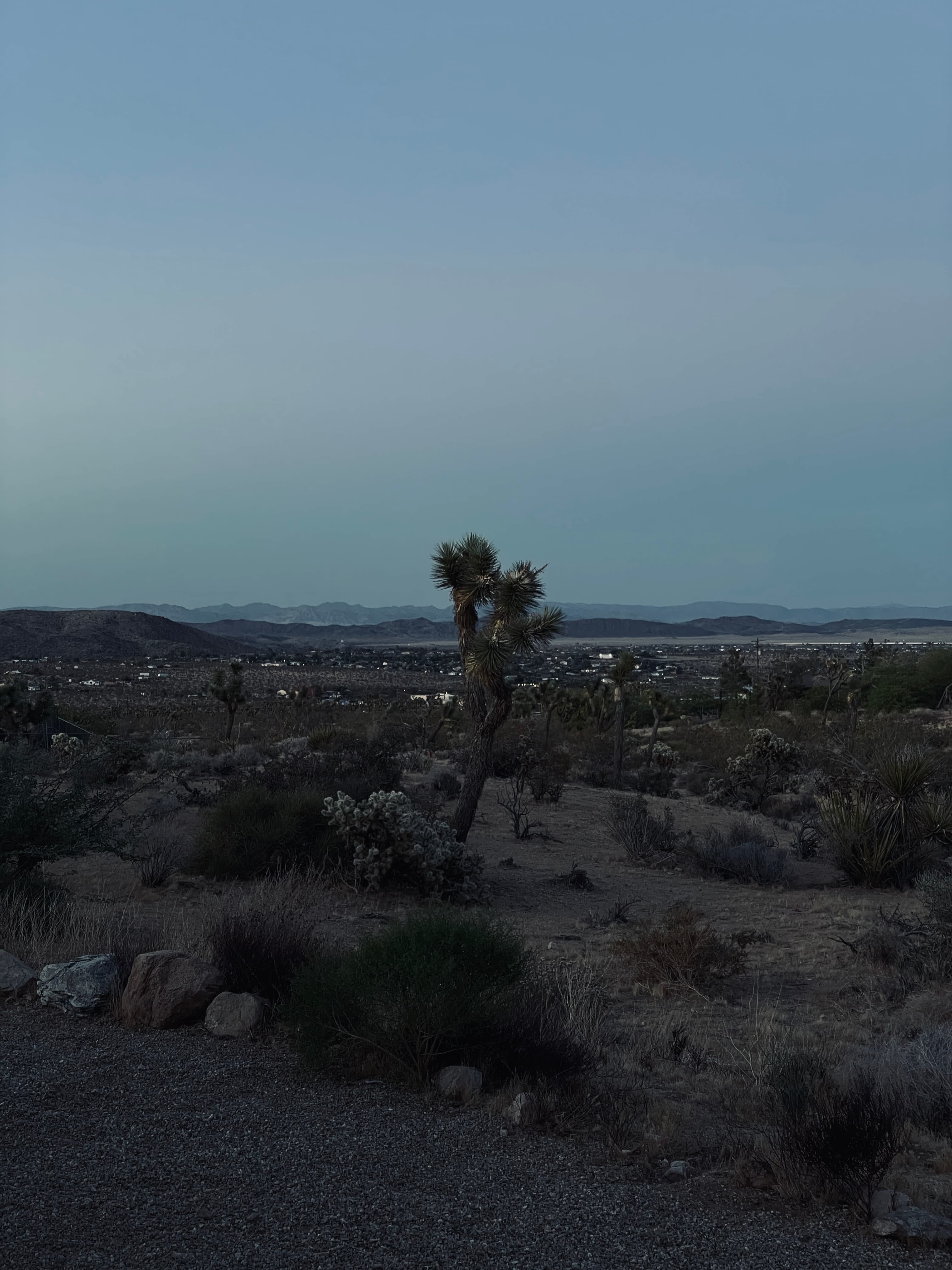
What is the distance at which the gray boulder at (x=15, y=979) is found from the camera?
7.57 m

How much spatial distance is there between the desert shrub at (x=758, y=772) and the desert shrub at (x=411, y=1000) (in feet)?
62.0

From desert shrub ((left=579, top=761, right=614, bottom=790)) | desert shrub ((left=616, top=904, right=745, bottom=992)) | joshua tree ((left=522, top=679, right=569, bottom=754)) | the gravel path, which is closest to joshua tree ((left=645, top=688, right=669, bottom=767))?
desert shrub ((left=579, top=761, right=614, bottom=790))

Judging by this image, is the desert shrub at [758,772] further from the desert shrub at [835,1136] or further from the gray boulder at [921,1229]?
the gray boulder at [921,1229]

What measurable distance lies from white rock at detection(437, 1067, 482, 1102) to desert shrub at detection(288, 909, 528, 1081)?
14 cm

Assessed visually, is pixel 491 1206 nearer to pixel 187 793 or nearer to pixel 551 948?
pixel 551 948

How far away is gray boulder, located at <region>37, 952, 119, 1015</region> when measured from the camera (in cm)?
727

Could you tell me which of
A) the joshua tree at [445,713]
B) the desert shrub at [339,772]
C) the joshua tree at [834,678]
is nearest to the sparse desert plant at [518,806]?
the desert shrub at [339,772]

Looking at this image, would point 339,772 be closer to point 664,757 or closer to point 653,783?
point 653,783

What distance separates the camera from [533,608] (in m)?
16.6

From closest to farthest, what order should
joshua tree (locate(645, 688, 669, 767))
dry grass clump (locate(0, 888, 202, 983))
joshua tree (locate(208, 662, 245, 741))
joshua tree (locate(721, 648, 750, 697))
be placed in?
dry grass clump (locate(0, 888, 202, 983)) → joshua tree (locate(645, 688, 669, 767)) → joshua tree (locate(208, 662, 245, 741)) → joshua tree (locate(721, 648, 750, 697))

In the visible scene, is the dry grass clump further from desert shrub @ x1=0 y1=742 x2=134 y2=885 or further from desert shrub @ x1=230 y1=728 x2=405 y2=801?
desert shrub @ x1=230 y1=728 x2=405 y2=801

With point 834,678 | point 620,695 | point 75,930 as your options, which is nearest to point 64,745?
point 620,695

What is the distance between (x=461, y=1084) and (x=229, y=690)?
30.1 metres

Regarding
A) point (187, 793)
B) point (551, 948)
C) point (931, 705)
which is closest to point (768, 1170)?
point (551, 948)
